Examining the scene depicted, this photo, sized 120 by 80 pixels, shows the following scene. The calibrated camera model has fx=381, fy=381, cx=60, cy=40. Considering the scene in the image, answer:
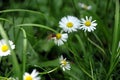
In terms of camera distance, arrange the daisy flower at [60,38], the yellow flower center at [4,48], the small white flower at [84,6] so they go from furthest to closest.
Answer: the small white flower at [84,6] < the daisy flower at [60,38] < the yellow flower center at [4,48]

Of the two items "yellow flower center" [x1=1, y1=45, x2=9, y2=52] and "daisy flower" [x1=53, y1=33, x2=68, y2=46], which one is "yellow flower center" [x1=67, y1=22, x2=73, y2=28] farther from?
"yellow flower center" [x1=1, y1=45, x2=9, y2=52]

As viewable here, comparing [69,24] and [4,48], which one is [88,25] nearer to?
[69,24]

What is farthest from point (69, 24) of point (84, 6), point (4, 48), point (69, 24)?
point (84, 6)

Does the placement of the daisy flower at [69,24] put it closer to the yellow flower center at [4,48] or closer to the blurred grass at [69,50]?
the blurred grass at [69,50]

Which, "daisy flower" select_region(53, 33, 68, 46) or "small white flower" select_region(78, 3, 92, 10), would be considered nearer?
"daisy flower" select_region(53, 33, 68, 46)

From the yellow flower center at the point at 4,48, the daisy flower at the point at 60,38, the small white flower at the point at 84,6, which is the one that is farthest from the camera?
the small white flower at the point at 84,6

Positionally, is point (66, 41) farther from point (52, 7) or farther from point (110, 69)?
point (52, 7)

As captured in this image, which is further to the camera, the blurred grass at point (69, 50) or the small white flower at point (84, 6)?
the small white flower at point (84, 6)

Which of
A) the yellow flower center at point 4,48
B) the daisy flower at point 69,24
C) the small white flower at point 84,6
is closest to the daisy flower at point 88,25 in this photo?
the daisy flower at point 69,24

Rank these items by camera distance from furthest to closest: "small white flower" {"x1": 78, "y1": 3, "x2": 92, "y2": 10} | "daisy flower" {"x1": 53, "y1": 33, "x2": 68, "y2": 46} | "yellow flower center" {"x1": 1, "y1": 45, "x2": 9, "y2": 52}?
"small white flower" {"x1": 78, "y1": 3, "x2": 92, "y2": 10} < "daisy flower" {"x1": 53, "y1": 33, "x2": 68, "y2": 46} < "yellow flower center" {"x1": 1, "y1": 45, "x2": 9, "y2": 52}

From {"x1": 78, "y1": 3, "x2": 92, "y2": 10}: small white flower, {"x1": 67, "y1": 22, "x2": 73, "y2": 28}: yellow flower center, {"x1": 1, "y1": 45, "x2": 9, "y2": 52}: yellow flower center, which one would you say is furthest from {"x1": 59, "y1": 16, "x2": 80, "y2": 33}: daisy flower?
{"x1": 78, "y1": 3, "x2": 92, "y2": 10}: small white flower

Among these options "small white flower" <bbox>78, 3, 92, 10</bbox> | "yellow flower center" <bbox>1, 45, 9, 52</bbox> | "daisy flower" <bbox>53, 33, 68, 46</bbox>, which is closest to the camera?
"yellow flower center" <bbox>1, 45, 9, 52</bbox>

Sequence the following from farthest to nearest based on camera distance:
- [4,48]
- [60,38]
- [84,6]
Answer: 1. [84,6]
2. [60,38]
3. [4,48]
